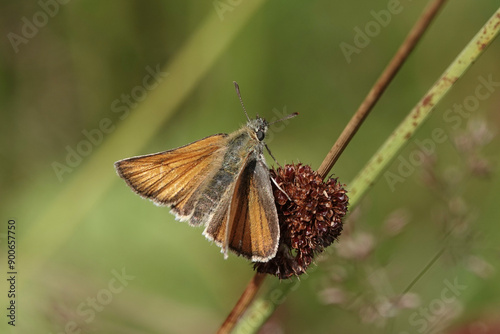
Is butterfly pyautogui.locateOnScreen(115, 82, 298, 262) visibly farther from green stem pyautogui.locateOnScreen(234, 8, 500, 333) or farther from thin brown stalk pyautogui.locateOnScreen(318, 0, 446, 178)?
thin brown stalk pyautogui.locateOnScreen(318, 0, 446, 178)

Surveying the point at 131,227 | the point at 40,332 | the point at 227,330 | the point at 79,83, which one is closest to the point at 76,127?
the point at 79,83

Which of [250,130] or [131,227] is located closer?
[250,130]

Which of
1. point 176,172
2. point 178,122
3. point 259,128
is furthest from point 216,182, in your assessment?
point 178,122

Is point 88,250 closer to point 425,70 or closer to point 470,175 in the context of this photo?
point 470,175

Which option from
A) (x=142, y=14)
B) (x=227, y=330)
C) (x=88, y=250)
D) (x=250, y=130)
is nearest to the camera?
(x=227, y=330)

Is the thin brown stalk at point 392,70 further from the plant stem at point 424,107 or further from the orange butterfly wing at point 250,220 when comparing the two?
the orange butterfly wing at point 250,220

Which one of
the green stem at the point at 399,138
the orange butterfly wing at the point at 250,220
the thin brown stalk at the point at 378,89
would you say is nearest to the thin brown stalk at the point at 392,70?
the thin brown stalk at the point at 378,89

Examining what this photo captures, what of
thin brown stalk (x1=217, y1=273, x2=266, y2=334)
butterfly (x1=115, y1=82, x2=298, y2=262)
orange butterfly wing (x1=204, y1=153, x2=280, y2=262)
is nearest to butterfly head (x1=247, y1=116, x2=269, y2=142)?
butterfly (x1=115, y1=82, x2=298, y2=262)
